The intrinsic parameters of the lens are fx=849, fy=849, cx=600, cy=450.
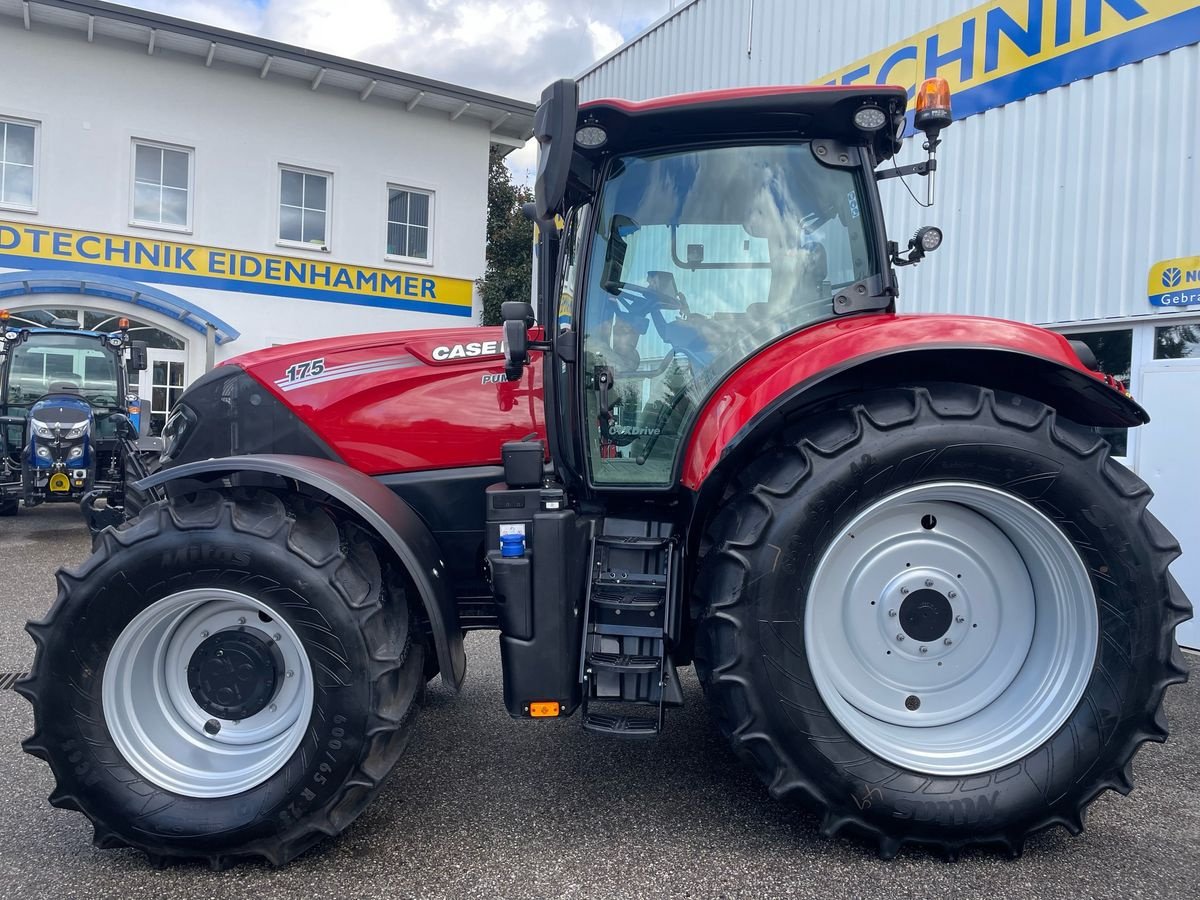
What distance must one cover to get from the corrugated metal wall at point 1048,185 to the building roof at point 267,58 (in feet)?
25.8

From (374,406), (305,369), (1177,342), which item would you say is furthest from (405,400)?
(1177,342)

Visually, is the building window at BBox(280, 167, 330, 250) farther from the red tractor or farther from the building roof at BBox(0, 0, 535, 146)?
the red tractor

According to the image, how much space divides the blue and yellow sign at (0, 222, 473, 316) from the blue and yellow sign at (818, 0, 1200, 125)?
9.21 meters

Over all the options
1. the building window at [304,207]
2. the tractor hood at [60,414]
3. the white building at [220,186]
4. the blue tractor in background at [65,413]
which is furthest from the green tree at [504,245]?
the tractor hood at [60,414]

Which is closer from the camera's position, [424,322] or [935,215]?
[935,215]

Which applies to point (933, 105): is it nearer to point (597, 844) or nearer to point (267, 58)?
point (597, 844)

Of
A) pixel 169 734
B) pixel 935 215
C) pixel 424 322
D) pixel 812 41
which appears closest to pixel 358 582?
pixel 169 734

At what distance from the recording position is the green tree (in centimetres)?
1617

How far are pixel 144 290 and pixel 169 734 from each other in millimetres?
11454

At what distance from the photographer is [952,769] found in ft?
8.16

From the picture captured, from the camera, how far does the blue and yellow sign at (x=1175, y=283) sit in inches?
205

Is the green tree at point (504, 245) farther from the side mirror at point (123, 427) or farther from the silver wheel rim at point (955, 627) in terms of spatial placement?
the silver wheel rim at point (955, 627)

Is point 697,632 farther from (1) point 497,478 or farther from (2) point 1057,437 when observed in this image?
(2) point 1057,437

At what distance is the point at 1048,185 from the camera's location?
6.09 meters
